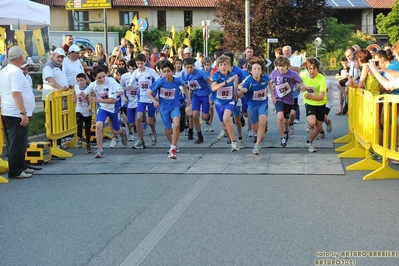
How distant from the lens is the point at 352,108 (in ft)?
39.1

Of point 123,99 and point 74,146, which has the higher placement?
point 123,99

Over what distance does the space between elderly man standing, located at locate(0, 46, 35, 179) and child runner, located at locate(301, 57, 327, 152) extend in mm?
5044

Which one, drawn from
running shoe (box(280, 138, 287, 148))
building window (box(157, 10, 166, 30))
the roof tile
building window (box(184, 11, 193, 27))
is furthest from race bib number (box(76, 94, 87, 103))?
the roof tile

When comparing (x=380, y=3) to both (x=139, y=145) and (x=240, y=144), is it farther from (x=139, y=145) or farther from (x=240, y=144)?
(x=139, y=145)

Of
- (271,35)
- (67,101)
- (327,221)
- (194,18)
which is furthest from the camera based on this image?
(194,18)

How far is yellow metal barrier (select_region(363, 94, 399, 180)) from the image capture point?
8734 millimetres

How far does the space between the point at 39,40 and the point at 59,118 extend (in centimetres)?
977

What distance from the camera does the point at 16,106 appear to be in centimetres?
988

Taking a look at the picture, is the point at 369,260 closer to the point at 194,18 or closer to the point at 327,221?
the point at 327,221

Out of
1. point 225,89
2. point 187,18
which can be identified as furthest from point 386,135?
point 187,18

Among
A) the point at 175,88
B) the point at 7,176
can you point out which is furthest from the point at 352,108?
the point at 7,176

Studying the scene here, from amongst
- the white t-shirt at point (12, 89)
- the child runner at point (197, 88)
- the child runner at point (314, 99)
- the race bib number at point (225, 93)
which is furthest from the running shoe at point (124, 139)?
the child runner at point (314, 99)

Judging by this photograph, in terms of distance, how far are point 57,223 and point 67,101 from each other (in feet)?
20.6

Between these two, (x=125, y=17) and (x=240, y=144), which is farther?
(x=125, y=17)
